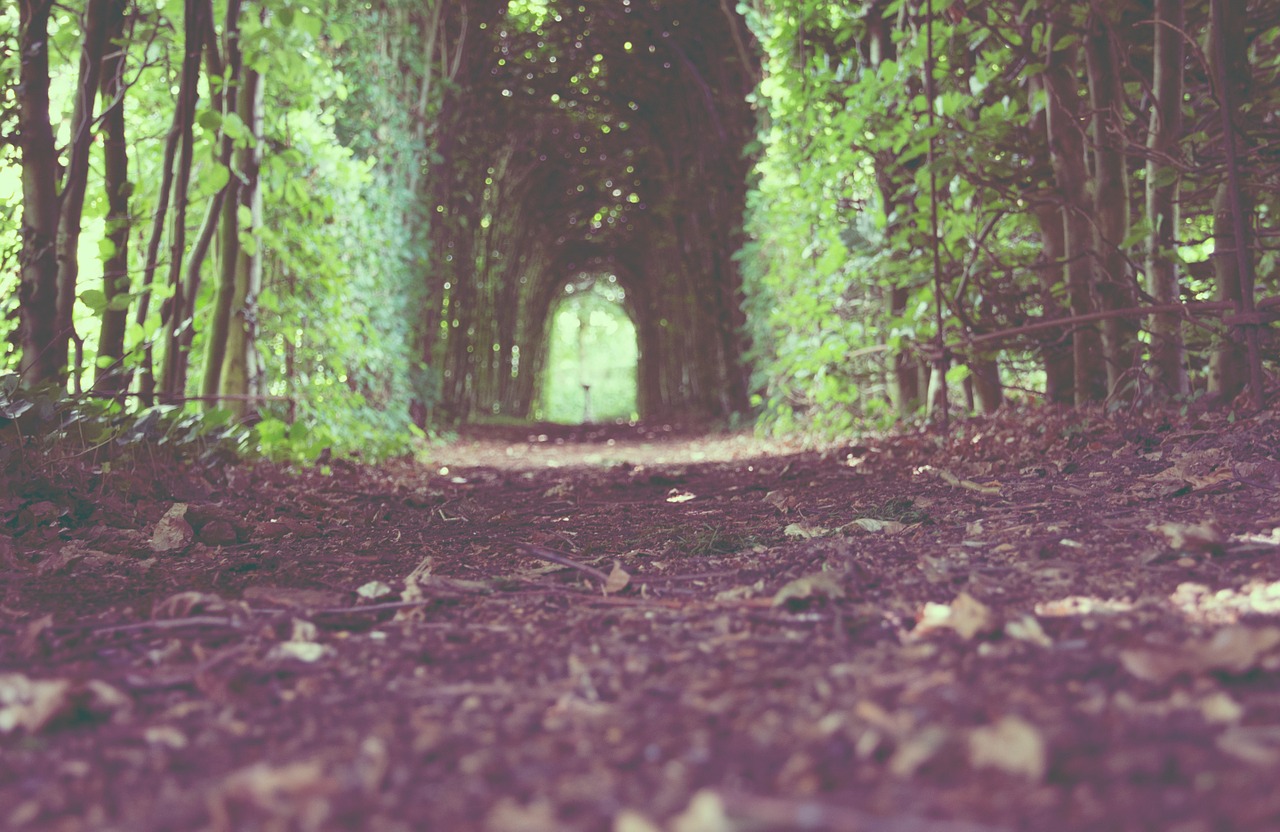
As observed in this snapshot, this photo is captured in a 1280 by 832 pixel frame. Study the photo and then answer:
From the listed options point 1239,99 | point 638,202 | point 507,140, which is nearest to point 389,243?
point 1239,99

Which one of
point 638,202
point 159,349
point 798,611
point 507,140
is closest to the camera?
point 798,611

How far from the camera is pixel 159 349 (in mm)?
4484

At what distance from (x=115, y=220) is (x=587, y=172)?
16.4 meters

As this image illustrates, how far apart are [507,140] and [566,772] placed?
15.4 metres

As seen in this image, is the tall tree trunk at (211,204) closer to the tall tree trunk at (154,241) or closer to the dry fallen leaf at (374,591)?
the tall tree trunk at (154,241)

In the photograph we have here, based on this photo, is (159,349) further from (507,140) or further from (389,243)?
(507,140)

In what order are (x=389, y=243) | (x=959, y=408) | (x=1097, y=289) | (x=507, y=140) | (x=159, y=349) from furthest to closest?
1. (x=507, y=140)
2. (x=389, y=243)
3. (x=959, y=408)
4. (x=159, y=349)
5. (x=1097, y=289)

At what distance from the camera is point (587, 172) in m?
19.1

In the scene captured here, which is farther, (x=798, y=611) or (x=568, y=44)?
(x=568, y=44)

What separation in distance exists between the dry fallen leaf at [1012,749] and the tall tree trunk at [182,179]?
3.46 metres

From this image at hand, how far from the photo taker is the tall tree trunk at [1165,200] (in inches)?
124

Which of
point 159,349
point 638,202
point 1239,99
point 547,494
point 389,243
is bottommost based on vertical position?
point 547,494

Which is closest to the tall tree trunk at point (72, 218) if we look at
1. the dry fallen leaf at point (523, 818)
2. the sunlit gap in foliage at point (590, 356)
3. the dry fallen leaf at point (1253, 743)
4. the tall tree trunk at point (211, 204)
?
the tall tree trunk at point (211, 204)

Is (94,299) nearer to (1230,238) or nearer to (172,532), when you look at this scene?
(172,532)
